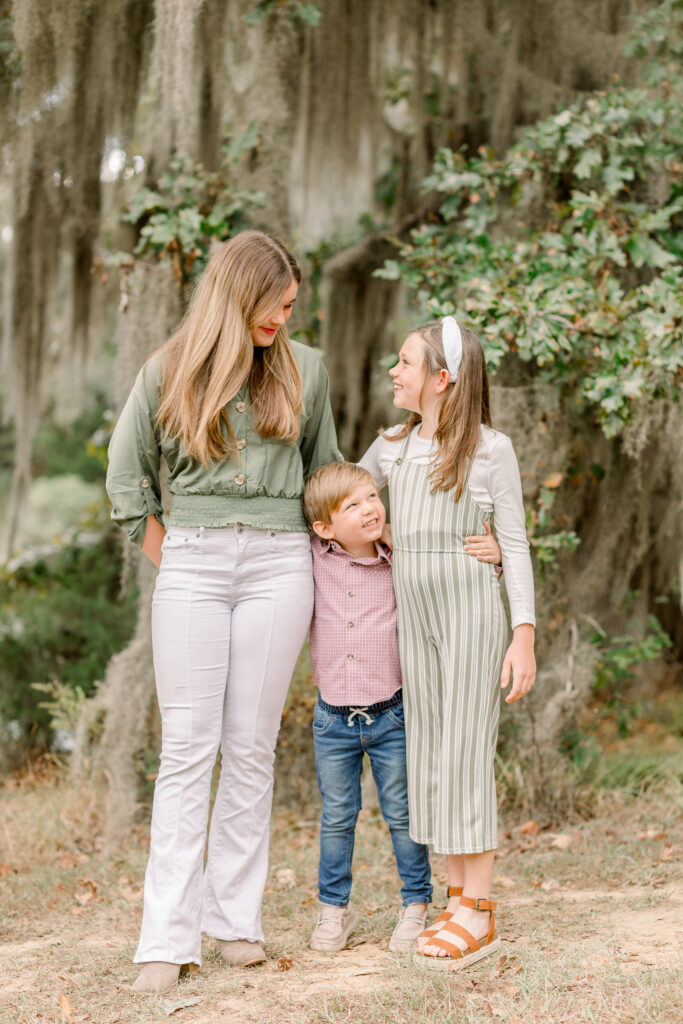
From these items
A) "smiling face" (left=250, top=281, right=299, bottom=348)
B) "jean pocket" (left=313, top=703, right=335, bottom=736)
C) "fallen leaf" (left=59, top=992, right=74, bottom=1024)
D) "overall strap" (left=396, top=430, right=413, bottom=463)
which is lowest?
"fallen leaf" (left=59, top=992, right=74, bottom=1024)

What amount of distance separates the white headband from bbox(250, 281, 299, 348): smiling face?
42 centimetres

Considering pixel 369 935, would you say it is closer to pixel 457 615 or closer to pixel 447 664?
pixel 447 664

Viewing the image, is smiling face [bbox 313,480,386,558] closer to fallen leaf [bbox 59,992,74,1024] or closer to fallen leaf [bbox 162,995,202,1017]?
fallen leaf [bbox 162,995,202,1017]

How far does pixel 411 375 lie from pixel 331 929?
1546 millimetres

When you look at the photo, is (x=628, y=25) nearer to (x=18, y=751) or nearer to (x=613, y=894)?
(x=613, y=894)

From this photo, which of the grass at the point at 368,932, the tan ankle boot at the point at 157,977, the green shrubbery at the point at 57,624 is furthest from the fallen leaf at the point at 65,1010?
the green shrubbery at the point at 57,624

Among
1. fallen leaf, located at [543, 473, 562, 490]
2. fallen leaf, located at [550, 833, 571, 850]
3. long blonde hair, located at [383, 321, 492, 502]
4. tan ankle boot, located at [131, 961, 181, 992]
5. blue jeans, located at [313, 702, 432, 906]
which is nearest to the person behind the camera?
tan ankle boot, located at [131, 961, 181, 992]

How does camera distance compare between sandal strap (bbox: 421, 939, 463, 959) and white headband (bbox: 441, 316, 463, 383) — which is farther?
white headband (bbox: 441, 316, 463, 383)

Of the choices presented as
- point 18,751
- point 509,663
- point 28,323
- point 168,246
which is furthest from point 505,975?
point 28,323

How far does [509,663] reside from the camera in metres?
2.68

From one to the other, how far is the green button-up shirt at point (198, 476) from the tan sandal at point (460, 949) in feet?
3.60

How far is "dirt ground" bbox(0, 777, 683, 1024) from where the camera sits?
7.70ft

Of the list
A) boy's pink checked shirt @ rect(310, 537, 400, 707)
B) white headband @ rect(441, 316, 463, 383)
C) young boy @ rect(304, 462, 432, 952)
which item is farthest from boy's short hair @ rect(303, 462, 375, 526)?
white headband @ rect(441, 316, 463, 383)

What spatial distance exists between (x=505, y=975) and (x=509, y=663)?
767 mm
